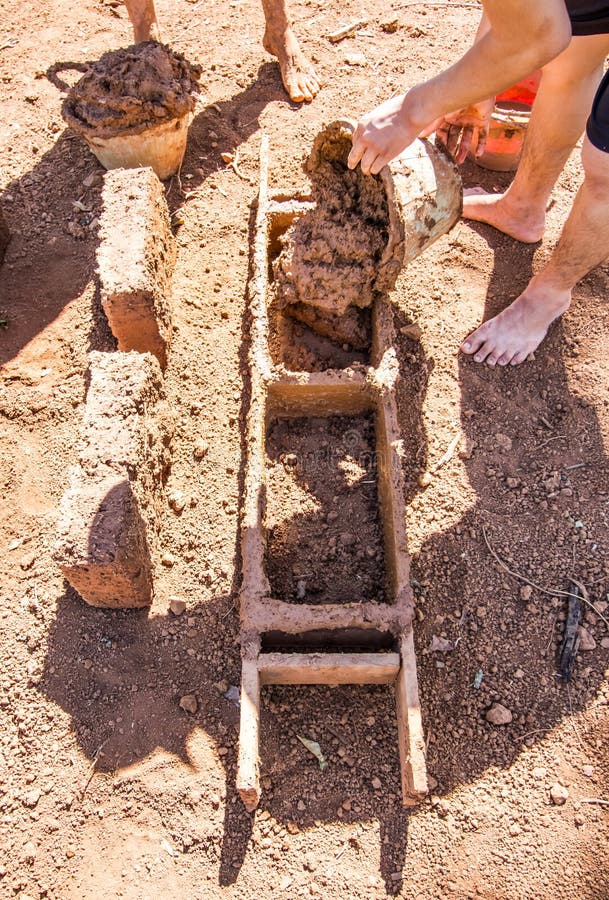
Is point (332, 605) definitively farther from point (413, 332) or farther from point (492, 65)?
point (492, 65)

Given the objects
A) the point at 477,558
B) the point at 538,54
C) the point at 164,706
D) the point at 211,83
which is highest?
the point at 538,54

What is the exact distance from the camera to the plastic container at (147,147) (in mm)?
3871

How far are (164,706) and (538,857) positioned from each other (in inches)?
58.4

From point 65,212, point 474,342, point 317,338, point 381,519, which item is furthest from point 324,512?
point 65,212

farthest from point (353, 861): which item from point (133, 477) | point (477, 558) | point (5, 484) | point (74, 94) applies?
point (74, 94)

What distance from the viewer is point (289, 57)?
4.73 m

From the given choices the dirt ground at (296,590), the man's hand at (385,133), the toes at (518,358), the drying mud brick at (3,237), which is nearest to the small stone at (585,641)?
the dirt ground at (296,590)

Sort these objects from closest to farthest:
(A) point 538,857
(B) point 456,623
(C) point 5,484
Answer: (A) point 538,857 → (B) point 456,623 → (C) point 5,484

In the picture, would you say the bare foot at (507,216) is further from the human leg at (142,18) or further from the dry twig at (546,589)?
the human leg at (142,18)

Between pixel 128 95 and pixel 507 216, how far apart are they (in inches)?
87.9

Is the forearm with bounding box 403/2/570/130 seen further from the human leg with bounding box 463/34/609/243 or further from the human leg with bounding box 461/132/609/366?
the human leg with bounding box 463/34/609/243

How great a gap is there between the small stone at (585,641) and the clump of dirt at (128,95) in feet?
11.2

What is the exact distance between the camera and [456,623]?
2.88 meters

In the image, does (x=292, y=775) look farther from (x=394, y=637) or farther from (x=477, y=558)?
(x=477, y=558)
